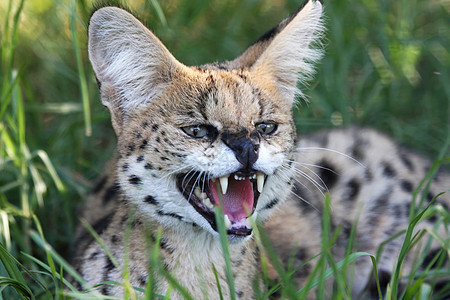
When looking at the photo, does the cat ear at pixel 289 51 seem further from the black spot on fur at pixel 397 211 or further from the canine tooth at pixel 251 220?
the black spot on fur at pixel 397 211

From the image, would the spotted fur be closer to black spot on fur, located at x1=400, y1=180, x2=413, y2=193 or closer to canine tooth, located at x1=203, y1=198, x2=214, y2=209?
canine tooth, located at x1=203, y1=198, x2=214, y2=209

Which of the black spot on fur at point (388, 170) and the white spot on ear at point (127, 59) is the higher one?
the white spot on ear at point (127, 59)

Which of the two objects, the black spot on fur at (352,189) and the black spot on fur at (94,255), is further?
the black spot on fur at (352,189)

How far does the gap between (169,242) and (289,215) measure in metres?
1.14

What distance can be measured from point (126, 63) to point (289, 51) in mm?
859

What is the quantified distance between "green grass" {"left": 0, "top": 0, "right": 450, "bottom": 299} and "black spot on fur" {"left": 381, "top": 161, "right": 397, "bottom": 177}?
55 cm

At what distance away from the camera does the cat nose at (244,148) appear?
2.64 meters

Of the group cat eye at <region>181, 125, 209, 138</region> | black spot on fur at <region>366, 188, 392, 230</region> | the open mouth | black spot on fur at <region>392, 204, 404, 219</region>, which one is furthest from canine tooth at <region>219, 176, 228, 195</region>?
black spot on fur at <region>392, 204, 404, 219</region>

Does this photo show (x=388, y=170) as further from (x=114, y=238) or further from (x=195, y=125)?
(x=114, y=238)

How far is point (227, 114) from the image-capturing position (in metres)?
2.80

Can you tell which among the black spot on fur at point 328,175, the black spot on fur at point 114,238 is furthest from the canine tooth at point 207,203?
the black spot on fur at point 328,175

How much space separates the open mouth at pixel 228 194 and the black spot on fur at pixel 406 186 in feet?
4.96

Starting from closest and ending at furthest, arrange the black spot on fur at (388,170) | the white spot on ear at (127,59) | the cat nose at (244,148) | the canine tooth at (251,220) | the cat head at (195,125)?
the canine tooth at (251,220) → the cat nose at (244,148) → the cat head at (195,125) → the white spot on ear at (127,59) → the black spot on fur at (388,170)

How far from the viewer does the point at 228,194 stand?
281cm
